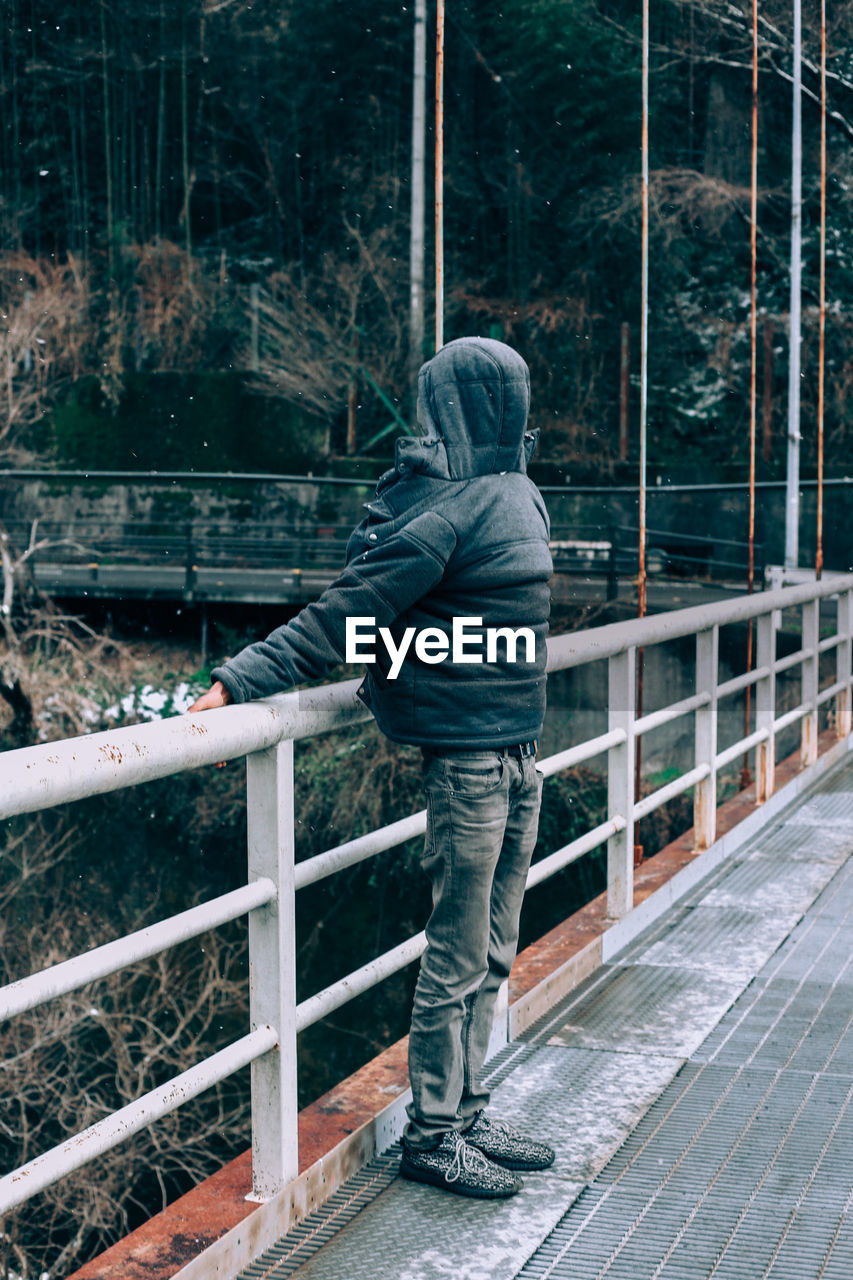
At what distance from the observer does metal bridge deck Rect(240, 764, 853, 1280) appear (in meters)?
2.79

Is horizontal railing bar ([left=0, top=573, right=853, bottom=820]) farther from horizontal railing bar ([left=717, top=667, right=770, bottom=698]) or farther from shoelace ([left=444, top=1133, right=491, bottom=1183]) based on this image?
horizontal railing bar ([left=717, top=667, right=770, bottom=698])

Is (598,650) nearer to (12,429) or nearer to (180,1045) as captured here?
(180,1045)

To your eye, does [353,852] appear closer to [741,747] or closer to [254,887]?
[254,887]

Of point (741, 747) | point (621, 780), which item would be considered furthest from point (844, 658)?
point (621, 780)

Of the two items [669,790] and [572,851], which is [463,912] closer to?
[572,851]

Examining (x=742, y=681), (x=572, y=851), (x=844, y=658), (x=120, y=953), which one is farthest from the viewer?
(x=844, y=658)

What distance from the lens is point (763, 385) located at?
25.2m

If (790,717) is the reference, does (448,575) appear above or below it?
above

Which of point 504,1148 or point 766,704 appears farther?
point 766,704

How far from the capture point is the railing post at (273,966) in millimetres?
2756

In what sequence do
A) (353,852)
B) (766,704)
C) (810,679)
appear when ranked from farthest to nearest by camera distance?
1. (810,679)
2. (766,704)
3. (353,852)

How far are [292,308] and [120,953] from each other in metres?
29.3

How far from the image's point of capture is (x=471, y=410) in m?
2.79

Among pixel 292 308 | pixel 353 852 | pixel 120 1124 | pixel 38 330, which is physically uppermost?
pixel 292 308
